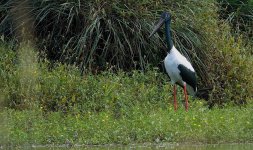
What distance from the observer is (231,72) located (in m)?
13.3

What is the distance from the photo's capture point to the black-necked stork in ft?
41.0

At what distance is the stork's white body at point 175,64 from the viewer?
41.1 ft

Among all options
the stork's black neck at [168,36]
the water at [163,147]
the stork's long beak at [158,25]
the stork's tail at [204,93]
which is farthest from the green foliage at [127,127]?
the stork's tail at [204,93]

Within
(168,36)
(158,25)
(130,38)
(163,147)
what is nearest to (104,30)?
(130,38)

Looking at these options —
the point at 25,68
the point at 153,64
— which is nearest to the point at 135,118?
the point at 25,68

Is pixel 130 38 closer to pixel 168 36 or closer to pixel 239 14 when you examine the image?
pixel 168 36

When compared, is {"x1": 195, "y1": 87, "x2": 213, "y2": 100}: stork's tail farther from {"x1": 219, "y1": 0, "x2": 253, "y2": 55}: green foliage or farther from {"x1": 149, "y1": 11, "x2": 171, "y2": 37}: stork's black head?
{"x1": 219, "y1": 0, "x2": 253, "y2": 55}: green foliage

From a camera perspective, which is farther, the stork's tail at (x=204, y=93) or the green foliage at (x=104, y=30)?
the stork's tail at (x=204, y=93)

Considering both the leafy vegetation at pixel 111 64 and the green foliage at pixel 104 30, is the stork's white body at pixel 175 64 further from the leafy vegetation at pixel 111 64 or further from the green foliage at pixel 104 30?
the green foliage at pixel 104 30

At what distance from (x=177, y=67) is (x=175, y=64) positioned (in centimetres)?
6

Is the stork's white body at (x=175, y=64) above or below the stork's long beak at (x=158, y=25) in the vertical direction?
below

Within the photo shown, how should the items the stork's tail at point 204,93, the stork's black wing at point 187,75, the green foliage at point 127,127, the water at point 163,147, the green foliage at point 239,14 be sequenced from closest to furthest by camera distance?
the water at point 163,147 < the green foliage at point 127,127 < the stork's black wing at point 187,75 < the stork's tail at point 204,93 < the green foliage at point 239,14

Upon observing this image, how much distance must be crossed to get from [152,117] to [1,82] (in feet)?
8.92

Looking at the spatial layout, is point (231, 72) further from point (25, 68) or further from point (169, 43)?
point (25, 68)
